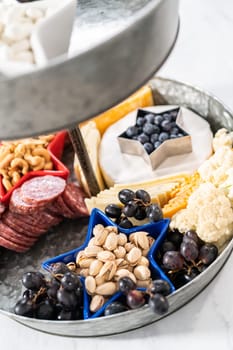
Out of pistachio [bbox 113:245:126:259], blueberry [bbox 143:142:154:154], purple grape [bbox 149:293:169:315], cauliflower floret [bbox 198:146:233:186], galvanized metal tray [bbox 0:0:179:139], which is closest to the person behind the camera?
galvanized metal tray [bbox 0:0:179:139]

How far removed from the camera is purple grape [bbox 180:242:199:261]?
0.97 meters

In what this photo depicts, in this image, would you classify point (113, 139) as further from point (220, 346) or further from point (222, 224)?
point (220, 346)

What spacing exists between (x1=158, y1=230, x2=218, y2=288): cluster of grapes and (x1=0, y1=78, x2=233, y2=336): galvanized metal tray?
16mm

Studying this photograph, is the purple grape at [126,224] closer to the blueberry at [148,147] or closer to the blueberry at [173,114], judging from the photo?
the blueberry at [148,147]

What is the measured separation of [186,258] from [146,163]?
331 millimetres

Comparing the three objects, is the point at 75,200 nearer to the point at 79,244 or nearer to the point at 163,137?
the point at 79,244

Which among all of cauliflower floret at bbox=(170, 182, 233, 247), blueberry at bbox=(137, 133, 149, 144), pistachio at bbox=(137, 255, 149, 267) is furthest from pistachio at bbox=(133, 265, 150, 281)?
blueberry at bbox=(137, 133, 149, 144)

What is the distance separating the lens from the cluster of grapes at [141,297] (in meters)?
0.90

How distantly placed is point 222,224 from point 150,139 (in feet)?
1.04

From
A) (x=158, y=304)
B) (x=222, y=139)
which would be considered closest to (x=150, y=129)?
(x=222, y=139)

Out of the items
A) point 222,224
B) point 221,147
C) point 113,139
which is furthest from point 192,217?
point 113,139

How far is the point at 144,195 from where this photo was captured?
3.54 feet

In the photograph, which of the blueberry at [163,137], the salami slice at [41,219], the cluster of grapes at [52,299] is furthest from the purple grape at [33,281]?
the blueberry at [163,137]

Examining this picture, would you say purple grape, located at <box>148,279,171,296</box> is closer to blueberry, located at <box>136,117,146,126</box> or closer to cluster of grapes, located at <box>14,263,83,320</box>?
cluster of grapes, located at <box>14,263,83,320</box>
